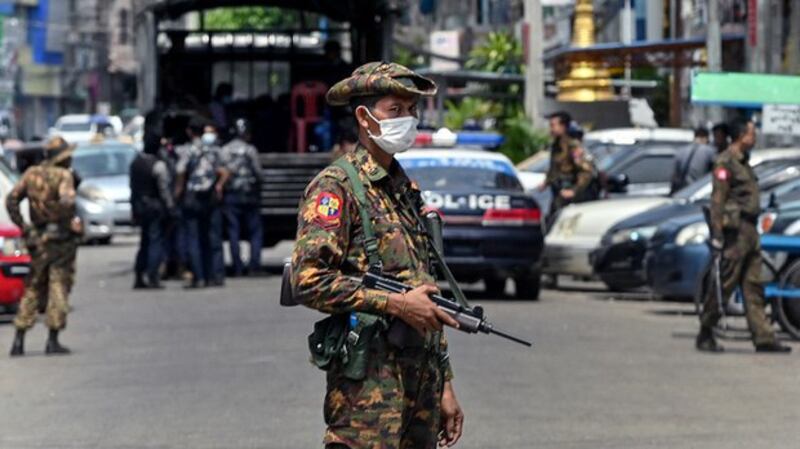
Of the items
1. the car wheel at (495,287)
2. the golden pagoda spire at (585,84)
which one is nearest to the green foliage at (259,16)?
the car wheel at (495,287)

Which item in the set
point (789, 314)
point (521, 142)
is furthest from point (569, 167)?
point (521, 142)

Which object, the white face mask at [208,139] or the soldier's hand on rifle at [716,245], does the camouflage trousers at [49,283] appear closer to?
the soldier's hand on rifle at [716,245]

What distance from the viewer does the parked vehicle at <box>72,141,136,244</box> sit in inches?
1339

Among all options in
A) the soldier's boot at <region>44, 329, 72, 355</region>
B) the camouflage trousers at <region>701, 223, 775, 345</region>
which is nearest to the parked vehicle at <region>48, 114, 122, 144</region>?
the soldier's boot at <region>44, 329, 72, 355</region>

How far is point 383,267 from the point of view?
6.19m

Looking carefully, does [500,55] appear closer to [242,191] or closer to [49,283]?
[242,191]

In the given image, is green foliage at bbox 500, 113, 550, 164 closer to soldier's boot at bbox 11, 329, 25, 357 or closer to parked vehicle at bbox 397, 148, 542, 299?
parked vehicle at bbox 397, 148, 542, 299

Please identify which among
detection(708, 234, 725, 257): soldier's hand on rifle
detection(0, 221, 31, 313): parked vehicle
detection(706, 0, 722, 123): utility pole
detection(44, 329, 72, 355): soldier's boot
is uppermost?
detection(706, 0, 722, 123): utility pole

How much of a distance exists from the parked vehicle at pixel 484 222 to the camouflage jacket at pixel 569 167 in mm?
2016

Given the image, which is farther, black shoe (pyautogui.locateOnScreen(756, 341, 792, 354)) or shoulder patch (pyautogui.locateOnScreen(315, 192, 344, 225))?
black shoe (pyautogui.locateOnScreen(756, 341, 792, 354))

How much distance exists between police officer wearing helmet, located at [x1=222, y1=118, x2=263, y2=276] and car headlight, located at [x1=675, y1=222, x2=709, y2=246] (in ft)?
20.8

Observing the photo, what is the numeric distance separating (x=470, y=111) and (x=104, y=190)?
14630mm

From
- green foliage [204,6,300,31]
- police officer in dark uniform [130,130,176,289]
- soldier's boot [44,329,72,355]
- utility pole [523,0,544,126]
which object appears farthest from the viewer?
utility pole [523,0,544,126]

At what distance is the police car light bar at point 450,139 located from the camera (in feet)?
74.8
